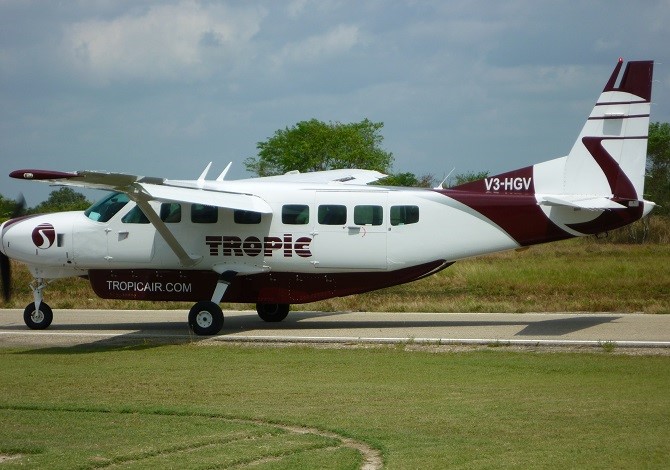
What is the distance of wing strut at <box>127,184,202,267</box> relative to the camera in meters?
20.2

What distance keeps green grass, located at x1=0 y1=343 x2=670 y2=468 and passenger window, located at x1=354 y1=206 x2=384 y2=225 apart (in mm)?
3570

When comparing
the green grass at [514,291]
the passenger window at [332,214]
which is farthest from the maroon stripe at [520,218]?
the green grass at [514,291]

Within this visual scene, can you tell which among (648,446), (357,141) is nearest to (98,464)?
(648,446)

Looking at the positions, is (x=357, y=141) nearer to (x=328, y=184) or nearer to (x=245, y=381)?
(x=328, y=184)

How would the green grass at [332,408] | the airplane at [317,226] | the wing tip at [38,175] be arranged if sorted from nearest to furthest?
the green grass at [332,408] < the wing tip at [38,175] < the airplane at [317,226]

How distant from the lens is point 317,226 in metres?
21.6

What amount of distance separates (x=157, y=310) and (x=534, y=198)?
11.2 m

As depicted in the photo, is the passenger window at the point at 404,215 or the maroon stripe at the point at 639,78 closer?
the maroon stripe at the point at 639,78

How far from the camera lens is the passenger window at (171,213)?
72.2ft

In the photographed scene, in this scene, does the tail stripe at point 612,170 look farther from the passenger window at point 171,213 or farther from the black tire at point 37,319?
the black tire at point 37,319

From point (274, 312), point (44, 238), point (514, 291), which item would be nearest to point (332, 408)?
point (274, 312)

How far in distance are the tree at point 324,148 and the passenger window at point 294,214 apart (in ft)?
145

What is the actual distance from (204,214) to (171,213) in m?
0.72

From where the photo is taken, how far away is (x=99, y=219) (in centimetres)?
2233
